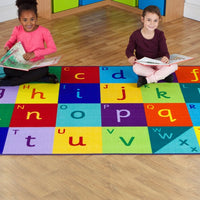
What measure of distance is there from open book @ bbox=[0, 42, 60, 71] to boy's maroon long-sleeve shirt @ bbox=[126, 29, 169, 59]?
525mm

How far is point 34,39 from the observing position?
2.80 metres

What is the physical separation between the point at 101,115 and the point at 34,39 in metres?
0.71

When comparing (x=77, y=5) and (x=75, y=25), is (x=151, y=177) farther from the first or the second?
(x=77, y=5)

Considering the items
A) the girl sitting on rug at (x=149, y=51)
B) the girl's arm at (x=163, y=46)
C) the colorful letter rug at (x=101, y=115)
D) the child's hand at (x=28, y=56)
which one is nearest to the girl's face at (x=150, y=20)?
the girl sitting on rug at (x=149, y=51)

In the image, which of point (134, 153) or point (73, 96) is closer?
point (134, 153)

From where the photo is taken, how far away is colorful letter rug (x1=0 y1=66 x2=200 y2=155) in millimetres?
2250

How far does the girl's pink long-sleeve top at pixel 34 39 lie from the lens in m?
2.79

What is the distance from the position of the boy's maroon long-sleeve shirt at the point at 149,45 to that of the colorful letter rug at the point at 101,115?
0.64 feet

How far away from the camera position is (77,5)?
4312 mm

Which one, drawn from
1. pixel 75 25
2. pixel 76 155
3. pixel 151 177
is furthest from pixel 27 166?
pixel 75 25

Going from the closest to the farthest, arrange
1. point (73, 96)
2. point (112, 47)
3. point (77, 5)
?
point (73, 96) < point (112, 47) < point (77, 5)

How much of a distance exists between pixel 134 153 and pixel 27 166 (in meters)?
0.54

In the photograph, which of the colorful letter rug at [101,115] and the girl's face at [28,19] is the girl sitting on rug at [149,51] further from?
the girl's face at [28,19]

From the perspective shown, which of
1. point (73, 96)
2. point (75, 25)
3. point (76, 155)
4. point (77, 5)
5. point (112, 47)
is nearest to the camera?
point (76, 155)
